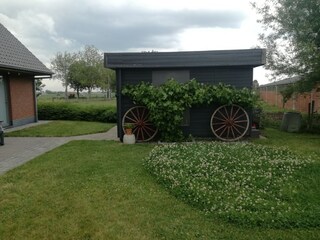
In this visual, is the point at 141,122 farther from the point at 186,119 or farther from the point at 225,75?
the point at 225,75

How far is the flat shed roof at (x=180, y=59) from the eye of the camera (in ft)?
25.6

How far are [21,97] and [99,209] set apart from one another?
10.5 meters

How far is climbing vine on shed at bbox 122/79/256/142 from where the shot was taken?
746cm

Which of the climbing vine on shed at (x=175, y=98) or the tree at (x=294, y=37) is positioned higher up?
the tree at (x=294, y=37)

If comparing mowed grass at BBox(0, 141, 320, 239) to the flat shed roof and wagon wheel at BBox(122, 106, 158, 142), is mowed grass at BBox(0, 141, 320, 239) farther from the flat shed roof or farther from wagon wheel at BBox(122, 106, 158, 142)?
the flat shed roof

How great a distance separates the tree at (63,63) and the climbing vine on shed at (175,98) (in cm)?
4232

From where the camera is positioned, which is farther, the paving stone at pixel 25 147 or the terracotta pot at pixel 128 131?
the terracotta pot at pixel 128 131

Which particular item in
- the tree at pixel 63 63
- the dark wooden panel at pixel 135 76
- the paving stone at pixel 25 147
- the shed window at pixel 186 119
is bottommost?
the paving stone at pixel 25 147

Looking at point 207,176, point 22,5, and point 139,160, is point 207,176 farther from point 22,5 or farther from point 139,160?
point 22,5

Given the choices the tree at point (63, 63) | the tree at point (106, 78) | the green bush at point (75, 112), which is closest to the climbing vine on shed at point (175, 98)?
the green bush at point (75, 112)

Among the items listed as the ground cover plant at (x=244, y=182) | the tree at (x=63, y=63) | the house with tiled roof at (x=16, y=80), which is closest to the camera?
the ground cover plant at (x=244, y=182)

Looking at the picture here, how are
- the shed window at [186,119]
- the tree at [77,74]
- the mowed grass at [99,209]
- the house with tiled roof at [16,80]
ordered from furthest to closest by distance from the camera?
the tree at [77,74]
the house with tiled roof at [16,80]
the shed window at [186,119]
the mowed grass at [99,209]

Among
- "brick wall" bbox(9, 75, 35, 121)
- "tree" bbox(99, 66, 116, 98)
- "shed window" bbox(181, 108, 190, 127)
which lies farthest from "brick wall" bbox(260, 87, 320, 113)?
"tree" bbox(99, 66, 116, 98)

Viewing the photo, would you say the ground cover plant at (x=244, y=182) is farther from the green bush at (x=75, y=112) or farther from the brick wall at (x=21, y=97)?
the brick wall at (x=21, y=97)
